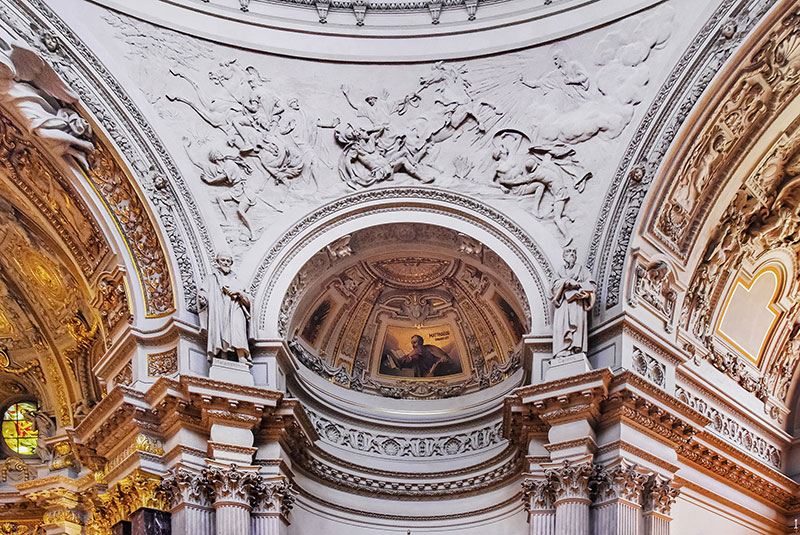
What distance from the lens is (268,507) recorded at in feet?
58.8

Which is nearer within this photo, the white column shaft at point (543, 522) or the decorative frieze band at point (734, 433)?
the white column shaft at point (543, 522)

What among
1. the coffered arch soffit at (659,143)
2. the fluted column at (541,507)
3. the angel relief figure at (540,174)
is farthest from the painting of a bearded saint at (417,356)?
the fluted column at (541,507)

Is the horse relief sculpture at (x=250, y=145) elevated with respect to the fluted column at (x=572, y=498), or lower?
elevated

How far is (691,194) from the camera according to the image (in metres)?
19.5

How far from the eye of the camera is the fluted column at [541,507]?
57.0 feet

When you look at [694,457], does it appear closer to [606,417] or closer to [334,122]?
[606,417]

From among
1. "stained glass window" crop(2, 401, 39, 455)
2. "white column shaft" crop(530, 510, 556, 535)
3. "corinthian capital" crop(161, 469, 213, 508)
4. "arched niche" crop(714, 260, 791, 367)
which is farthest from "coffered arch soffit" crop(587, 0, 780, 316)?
"stained glass window" crop(2, 401, 39, 455)

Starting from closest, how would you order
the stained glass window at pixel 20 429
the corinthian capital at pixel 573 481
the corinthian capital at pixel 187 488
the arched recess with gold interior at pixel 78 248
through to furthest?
1. the corinthian capital at pixel 573 481
2. the corinthian capital at pixel 187 488
3. the arched recess with gold interior at pixel 78 248
4. the stained glass window at pixel 20 429

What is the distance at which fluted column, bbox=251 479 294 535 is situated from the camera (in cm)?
1783

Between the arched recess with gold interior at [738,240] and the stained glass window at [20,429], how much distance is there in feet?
41.3

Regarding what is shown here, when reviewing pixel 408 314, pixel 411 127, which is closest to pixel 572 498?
pixel 408 314

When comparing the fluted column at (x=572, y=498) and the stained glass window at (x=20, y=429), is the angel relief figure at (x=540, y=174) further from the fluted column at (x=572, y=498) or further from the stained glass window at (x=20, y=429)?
the stained glass window at (x=20, y=429)

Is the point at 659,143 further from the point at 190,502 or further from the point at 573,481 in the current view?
the point at 190,502

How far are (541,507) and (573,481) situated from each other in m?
0.74
